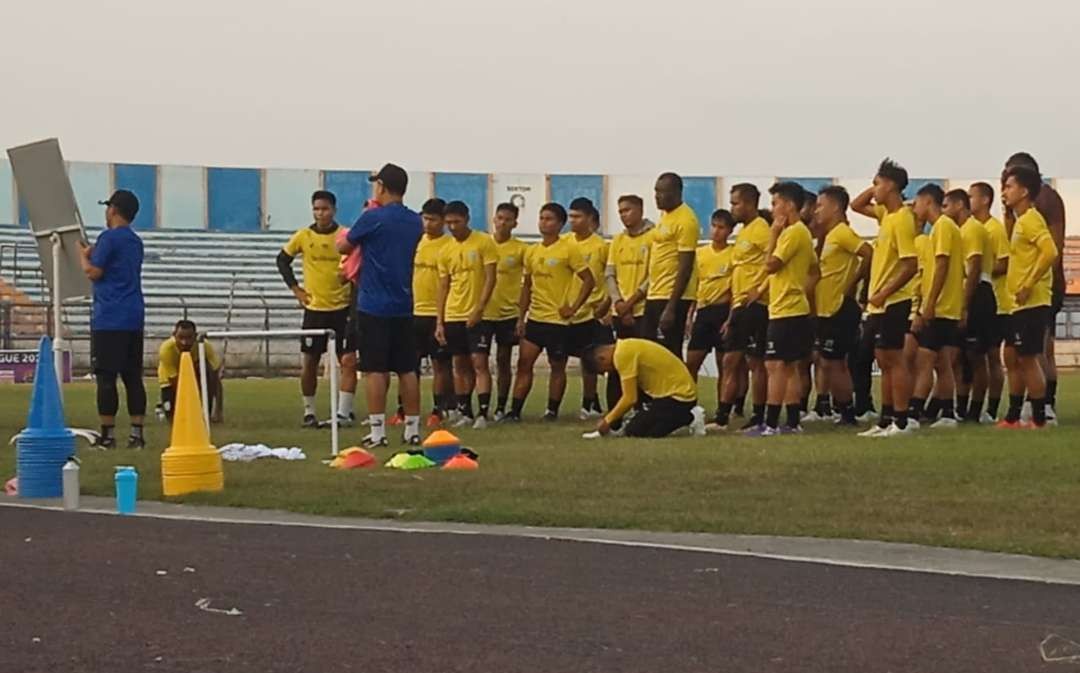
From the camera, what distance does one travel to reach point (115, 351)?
1347 cm

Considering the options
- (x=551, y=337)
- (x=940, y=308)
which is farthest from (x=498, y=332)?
(x=940, y=308)

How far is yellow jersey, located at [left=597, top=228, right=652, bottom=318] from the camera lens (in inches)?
Result: 626

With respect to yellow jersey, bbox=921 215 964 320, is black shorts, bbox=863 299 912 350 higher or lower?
lower

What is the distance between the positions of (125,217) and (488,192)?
1805 inches

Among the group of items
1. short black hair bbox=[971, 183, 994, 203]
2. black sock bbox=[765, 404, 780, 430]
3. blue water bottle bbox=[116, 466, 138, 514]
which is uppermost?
short black hair bbox=[971, 183, 994, 203]

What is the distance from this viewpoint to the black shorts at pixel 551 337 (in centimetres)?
1709

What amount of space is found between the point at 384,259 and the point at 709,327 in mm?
4360

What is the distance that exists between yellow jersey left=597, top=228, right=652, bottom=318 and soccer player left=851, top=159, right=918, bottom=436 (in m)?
2.43

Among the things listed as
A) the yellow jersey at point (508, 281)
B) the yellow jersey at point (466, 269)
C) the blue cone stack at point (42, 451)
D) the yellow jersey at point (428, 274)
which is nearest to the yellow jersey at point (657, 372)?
the yellow jersey at point (466, 269)

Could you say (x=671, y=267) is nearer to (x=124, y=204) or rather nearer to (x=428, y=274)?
(x=428, y=274)

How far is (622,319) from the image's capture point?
1641 cm

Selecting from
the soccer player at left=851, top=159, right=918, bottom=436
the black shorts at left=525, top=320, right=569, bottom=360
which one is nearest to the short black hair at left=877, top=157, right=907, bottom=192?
the soccer player at left=851, top=159, right=918, bottom=436

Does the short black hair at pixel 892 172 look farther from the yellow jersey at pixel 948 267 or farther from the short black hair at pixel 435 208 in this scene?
the short black hair at pixel 435 208

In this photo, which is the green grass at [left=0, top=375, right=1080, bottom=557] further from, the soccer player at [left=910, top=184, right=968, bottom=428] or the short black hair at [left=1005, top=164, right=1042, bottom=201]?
the short black hair at [left=1005, top=164, right=1042, bottom=201]
